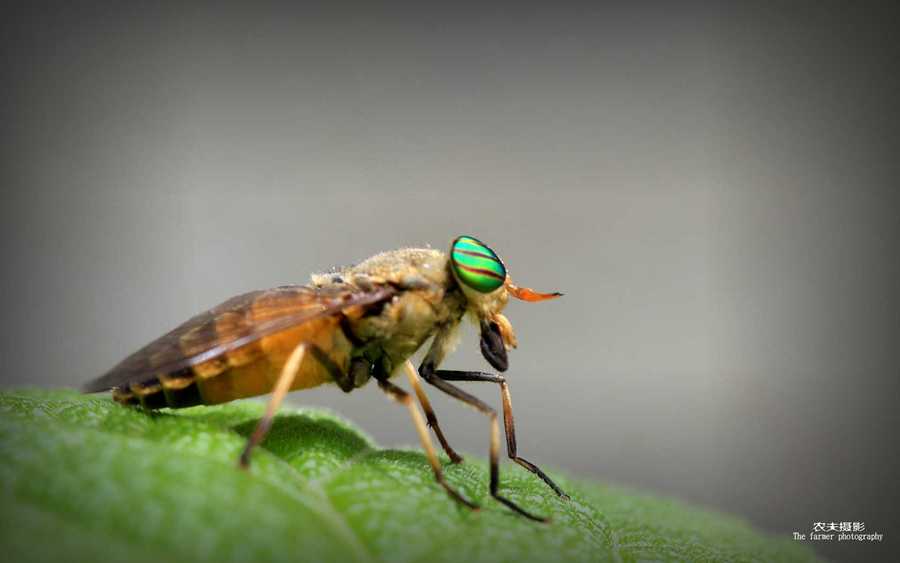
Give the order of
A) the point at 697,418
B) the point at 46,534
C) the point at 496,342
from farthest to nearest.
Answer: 1. the point at 697,418
2. the point at 496,342
3. the point at 46,534

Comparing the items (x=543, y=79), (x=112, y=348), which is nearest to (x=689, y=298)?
(x=543, y=79)

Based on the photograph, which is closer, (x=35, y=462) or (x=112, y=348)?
(x=35, y=462)

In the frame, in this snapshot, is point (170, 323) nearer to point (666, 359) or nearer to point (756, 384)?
point (666, 359)

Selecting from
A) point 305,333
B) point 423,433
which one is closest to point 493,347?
point 423,433

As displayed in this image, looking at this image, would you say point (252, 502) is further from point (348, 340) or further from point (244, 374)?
point (348, 340)

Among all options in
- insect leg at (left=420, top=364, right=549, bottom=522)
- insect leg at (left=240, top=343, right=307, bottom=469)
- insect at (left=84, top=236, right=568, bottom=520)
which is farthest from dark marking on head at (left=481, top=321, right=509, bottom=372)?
insect leg at (left=240, top=343, right=307, bottom=469)

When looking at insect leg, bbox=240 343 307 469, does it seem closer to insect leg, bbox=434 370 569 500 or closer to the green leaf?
the green leaf
